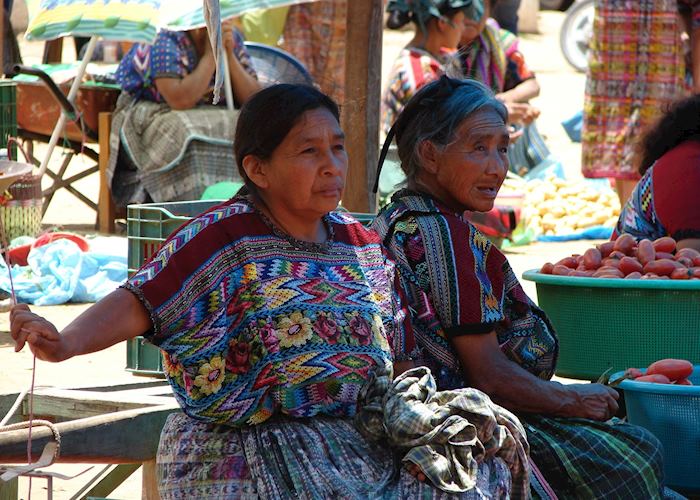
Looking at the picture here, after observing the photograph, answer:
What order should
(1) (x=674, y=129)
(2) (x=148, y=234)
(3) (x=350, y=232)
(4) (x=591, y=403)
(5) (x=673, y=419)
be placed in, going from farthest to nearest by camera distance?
(2) (x=148, y=234) < (1) (x=674, y=129) < (5) (x=673, y=419) < (4) (x=591, y=403) < (3) (x=350, y=232)

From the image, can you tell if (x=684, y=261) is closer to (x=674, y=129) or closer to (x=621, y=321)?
(x=621, y=321)

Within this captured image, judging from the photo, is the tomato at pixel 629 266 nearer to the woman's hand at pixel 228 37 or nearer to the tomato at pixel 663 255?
the tomato at pixel 663 255

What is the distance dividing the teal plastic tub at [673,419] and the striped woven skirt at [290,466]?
36.1 inches

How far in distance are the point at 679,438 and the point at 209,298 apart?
5.16ft

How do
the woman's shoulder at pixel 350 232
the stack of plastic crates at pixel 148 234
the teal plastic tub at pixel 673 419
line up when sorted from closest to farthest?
the woman's shoulder at pixel 350 232
the teal plastic tub at pixel 673 419
the stack of plastic crates at pixel 148 234

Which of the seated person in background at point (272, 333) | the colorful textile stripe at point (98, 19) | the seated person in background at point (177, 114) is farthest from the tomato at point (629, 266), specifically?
the seated person in background at point (177, 114)

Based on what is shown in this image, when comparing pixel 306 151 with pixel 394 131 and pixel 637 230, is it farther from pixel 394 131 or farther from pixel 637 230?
pixel 637 230

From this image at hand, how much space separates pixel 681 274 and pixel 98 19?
15.4 feet

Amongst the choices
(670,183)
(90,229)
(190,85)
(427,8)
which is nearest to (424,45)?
(427,8)

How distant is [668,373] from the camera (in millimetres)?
3398

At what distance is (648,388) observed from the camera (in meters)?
3.30

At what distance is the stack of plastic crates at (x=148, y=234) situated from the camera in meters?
4.33

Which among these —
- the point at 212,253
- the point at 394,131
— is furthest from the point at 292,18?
the point at 212,253

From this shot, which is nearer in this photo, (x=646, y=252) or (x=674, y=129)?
(x=646, y=252)
